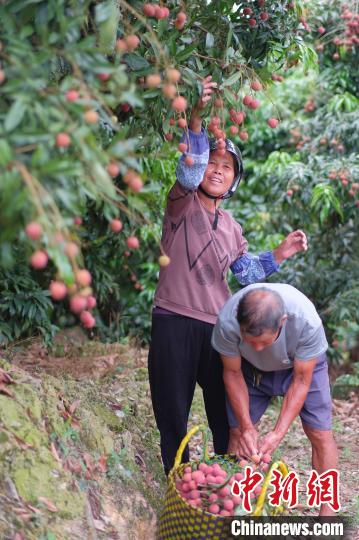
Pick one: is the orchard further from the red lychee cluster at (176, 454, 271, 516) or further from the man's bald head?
the man's bald head

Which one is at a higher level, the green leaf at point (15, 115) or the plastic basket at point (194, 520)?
the green leaf at point (15, 115)

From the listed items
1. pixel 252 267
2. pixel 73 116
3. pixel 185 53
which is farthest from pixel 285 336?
pixel 73 116

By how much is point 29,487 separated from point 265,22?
2377mm

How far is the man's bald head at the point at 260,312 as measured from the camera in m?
2.87

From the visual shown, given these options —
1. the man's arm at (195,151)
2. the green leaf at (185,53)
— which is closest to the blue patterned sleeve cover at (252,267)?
the man's arm at (195,151)

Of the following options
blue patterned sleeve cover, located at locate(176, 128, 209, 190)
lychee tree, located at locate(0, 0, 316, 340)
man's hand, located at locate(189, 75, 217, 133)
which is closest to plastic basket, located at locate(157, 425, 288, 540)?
lychee tree, located at locate(0, 0, 316, 340)

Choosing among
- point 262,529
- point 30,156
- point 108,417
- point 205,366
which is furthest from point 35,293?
point 30,156

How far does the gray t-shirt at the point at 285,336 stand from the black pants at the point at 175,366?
0.51ft

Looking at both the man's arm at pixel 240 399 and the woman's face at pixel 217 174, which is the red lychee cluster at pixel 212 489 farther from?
the woman's face at pixel 217 174

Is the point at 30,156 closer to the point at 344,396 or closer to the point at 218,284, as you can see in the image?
the point at 218,284

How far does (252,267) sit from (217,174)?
0.55 meters

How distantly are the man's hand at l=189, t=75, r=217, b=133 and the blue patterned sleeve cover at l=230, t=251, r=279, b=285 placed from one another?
2.90 feet

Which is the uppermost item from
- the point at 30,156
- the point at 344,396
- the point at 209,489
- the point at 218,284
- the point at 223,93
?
the point at 30,156

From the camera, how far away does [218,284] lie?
11.5 ft
